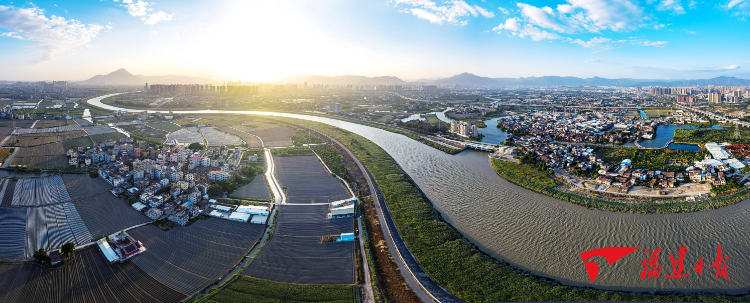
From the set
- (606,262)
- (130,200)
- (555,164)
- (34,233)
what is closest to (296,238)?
(130,200)

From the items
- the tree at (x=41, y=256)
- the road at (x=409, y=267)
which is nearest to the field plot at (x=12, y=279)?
the tree at (x=41, y=256)

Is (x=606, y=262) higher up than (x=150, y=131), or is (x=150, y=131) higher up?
(x=150, y=131)

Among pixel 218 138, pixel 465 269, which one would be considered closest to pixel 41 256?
pixel 465 269

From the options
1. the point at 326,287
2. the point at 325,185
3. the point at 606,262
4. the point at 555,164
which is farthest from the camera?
the point at 555,164

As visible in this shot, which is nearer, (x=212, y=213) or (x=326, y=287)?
(x=326, y=287)

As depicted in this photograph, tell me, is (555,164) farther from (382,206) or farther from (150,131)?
(150,131)

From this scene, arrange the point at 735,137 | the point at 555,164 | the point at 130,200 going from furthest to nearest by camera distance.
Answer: the point at 735,137, the point at 555,164, the point at 130,200
